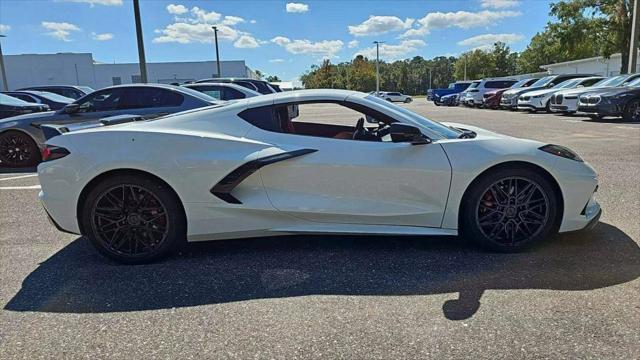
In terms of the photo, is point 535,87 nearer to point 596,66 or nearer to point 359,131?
point 359,131

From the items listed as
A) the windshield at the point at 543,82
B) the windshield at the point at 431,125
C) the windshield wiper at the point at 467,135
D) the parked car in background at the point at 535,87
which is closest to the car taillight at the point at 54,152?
the windshield at the point at 431,125

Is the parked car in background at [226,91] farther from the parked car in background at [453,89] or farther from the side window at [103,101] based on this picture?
the parked car in background at [453,89]

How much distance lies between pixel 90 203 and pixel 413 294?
253 cm

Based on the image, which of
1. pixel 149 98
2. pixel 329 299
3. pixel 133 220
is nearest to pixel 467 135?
pixel 329 299

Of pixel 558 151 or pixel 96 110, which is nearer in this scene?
pixel 558 151

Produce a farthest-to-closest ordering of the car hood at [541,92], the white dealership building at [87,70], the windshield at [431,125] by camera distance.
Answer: the white dealership building at [87,70], the car hood at [541,92], the windshield at [431,125]

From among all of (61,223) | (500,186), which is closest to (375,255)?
(500,186)

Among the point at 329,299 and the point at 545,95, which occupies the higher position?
the point at 545,95

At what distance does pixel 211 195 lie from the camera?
338cm

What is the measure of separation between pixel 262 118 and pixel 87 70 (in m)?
60.4

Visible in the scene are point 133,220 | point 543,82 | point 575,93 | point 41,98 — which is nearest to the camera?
point 133,220

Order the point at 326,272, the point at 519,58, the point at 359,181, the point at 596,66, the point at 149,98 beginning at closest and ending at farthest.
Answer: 1. the point at 326,272
2. the point at 359,181
3. the point at 149,98
4. the point at 596,66
5. the point at 519,58

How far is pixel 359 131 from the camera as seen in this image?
12.3 feet

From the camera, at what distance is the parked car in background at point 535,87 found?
20.2 meters
